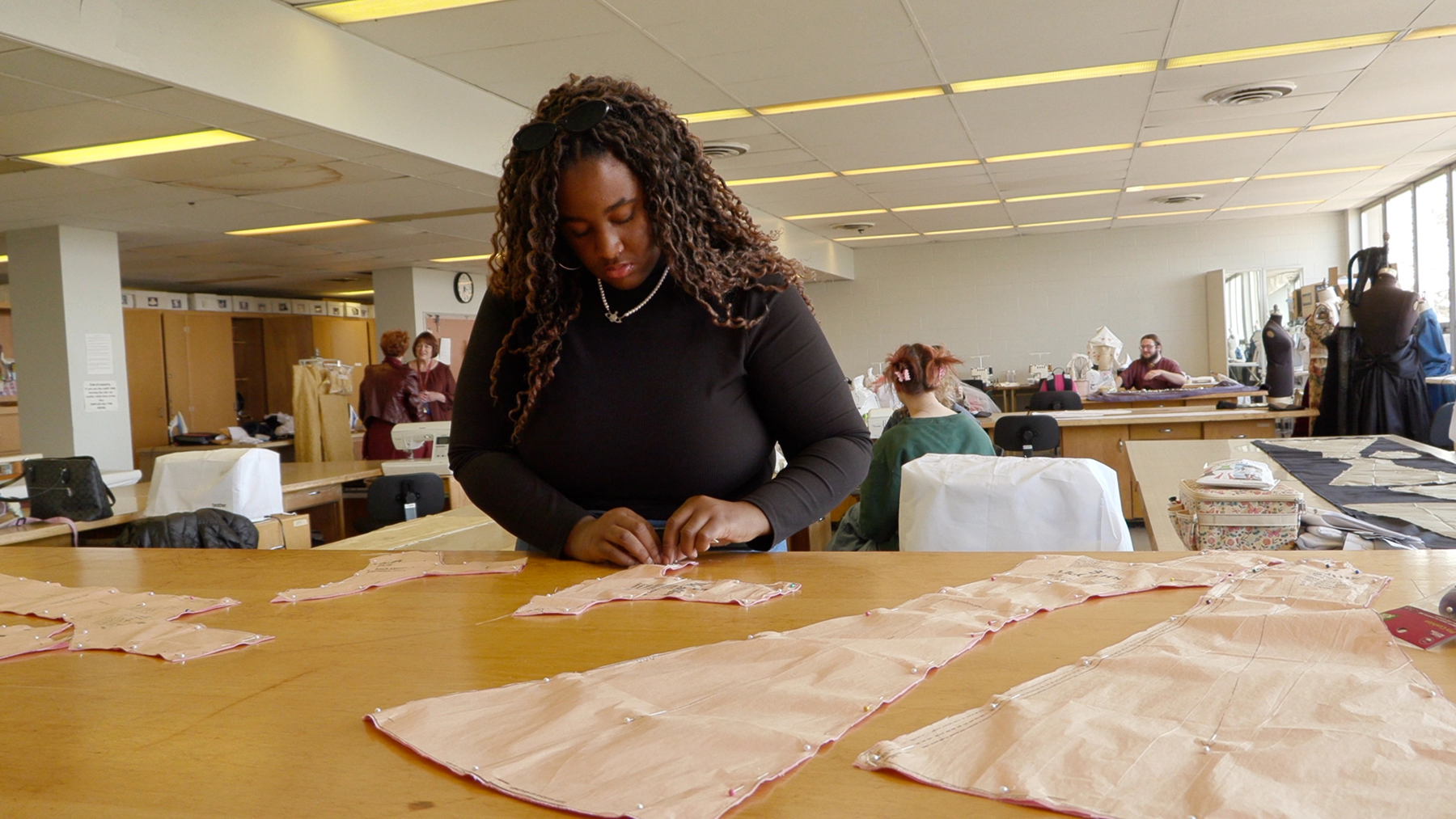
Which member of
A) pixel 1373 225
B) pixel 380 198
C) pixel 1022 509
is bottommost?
pixel 1022 509

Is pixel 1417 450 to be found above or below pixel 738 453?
below

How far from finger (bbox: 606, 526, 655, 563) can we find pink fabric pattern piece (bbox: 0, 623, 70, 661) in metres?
0.55

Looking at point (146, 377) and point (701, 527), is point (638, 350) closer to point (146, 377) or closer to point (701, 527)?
point (701, 527)

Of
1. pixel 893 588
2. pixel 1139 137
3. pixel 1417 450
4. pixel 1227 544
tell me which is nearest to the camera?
pixel 893 588

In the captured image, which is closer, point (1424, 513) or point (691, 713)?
point (691, 713)

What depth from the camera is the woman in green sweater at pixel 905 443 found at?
3240 mm

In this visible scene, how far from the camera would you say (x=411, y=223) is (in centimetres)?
743

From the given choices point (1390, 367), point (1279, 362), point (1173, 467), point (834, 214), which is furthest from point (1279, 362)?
point (1173, 467)

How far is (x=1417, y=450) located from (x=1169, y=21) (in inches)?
92.2

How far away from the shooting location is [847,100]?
588cm

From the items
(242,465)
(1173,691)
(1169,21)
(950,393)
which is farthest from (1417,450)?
(242,465)

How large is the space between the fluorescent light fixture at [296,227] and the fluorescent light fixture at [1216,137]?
5.73m

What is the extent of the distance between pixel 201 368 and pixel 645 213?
11.3 metres

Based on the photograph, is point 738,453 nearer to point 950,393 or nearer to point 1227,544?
point 1227,544
